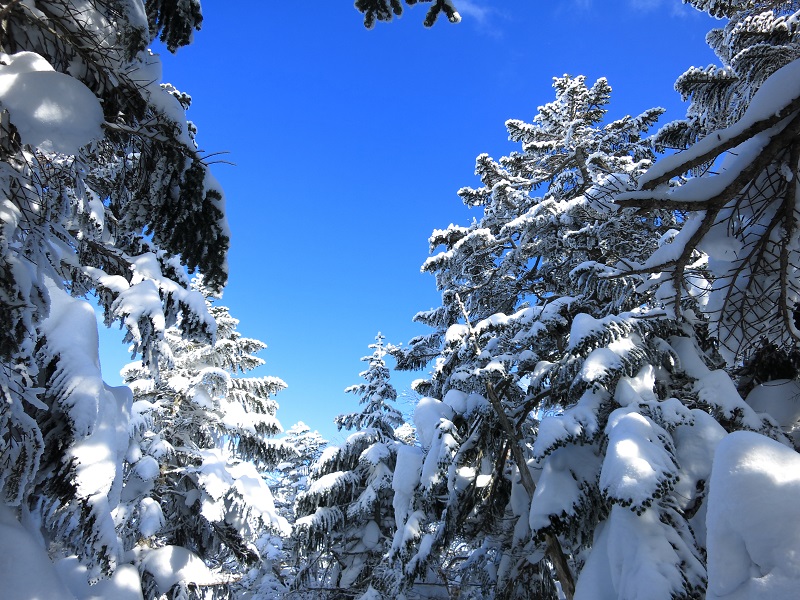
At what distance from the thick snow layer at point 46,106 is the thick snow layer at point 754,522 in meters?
3.18

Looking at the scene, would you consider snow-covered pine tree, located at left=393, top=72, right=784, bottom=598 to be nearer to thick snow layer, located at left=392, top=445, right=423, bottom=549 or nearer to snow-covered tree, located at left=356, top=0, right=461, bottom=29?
thick snow layer, located at left=392, top=445, right=423, bottom=549

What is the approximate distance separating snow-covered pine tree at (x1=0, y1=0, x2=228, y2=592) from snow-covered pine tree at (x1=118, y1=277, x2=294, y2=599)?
328 centimetres

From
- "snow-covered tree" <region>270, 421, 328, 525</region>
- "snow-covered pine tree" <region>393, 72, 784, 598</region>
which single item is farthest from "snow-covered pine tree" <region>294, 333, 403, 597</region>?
"snow-covered tree" <region>270, 421, 328, 525</region>

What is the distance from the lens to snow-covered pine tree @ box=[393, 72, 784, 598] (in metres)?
3.89

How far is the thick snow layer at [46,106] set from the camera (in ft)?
6.39

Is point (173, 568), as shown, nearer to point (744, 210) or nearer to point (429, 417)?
point (429, 417)

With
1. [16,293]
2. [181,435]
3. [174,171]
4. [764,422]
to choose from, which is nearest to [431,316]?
[181,435]

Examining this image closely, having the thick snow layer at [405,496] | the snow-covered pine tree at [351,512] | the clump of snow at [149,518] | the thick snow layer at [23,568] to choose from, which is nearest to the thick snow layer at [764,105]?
the thick snow layer at [23,568]

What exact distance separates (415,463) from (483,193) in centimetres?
838

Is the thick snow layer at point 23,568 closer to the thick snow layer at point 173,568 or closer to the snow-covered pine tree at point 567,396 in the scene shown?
the snow-covered pine tree at point 567,396

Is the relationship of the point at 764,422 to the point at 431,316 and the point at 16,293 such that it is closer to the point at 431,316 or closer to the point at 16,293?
the point at 16,293

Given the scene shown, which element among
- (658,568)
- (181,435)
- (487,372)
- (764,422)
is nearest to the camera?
(658,568)

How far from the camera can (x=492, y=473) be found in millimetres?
7406

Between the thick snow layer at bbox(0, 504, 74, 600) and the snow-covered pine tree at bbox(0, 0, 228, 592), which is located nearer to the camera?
the snow-covered pine tree at bbox(0, 0, 228, 592)
